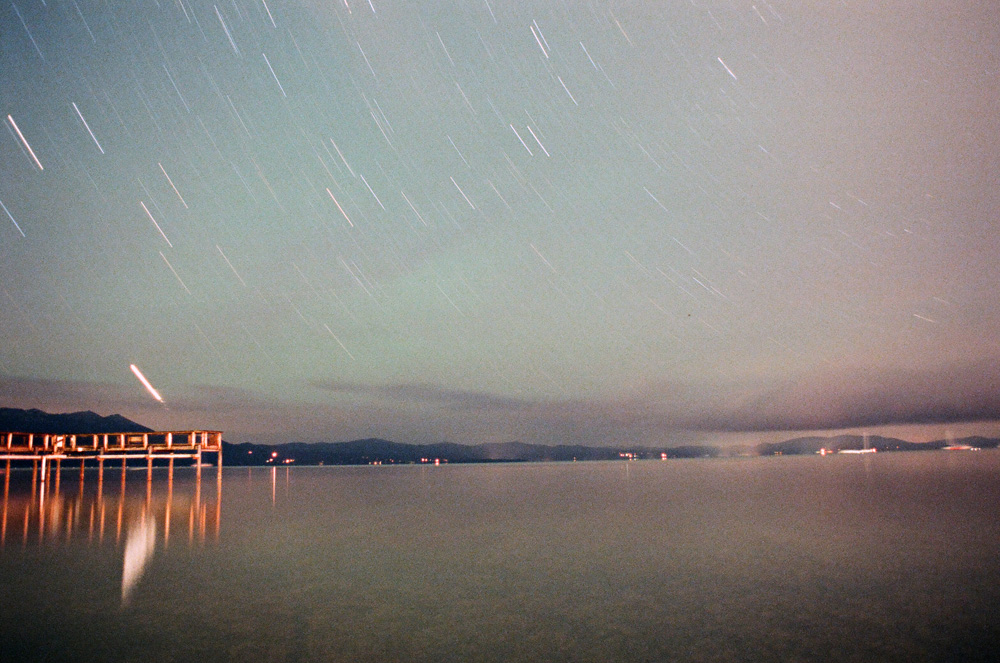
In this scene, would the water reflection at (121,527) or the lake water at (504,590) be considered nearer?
the lake water at (504,590)

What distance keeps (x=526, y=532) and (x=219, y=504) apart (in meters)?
28.4

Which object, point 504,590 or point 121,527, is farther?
point 121,527

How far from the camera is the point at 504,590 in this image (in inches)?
658

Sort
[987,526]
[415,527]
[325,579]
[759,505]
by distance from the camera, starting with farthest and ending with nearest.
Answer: [759,505], [415,527], [987,526], [325,579]

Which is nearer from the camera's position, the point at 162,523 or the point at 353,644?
the point at 353,644

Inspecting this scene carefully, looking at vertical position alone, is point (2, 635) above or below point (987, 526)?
above

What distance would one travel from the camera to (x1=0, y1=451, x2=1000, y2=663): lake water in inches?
460

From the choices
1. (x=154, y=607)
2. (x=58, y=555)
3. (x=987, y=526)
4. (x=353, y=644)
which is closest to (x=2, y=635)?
(x=154, y=607)

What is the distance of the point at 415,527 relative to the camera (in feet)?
102

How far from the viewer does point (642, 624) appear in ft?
43.5

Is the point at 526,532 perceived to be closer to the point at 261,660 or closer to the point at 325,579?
the point at 325,579

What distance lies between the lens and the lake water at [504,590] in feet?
38.4

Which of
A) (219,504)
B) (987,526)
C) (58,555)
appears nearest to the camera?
(58,555)

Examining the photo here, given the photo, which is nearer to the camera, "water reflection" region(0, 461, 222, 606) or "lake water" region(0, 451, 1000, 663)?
"lake water" region(0, 451, 1000, 663)
